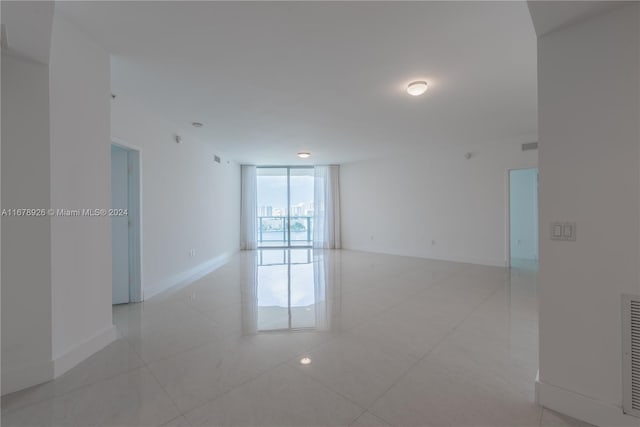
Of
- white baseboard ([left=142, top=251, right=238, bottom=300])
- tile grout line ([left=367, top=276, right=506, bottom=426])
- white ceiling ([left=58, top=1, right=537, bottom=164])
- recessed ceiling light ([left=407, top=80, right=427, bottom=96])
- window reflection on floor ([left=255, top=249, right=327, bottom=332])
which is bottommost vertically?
window reflection on floor ([left=255, top=249, right=327, bottom=332])

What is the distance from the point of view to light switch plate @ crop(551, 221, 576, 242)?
56.5 inches

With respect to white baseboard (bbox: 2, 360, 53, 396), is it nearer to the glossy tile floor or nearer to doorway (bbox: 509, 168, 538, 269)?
the glossy tile floor

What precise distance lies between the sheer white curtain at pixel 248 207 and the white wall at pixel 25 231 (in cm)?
620

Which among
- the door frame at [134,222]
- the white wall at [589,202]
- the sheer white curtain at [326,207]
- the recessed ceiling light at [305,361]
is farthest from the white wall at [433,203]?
the door frame at [134,222]

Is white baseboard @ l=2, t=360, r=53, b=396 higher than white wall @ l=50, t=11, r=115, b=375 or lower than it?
lower

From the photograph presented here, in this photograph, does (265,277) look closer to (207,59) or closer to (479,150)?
(207,59)

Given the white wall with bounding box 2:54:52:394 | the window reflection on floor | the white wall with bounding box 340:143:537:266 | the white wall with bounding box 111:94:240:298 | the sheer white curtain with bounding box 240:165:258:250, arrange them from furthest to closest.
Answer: the sheer white curtain with bounding box 240:165:258:250 → the white wall with bounding box 340:143:537:266 → the white wall with bounding box 111:94:240:298 → the window reflection on floor → the white wall with bounding box 2:54:52:394

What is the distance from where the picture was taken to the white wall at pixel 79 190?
185 centimetres

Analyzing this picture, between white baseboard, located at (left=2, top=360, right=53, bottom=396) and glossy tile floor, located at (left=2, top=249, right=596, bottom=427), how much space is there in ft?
0.19

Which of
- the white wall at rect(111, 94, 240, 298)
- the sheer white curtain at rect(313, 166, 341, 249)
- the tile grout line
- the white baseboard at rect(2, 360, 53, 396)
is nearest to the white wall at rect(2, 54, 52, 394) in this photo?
the white baseboard at rect(2, 360, 53, 396)

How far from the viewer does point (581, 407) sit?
1412 mm

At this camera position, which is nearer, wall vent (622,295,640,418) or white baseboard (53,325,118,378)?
wall vent (622,295,640,418)

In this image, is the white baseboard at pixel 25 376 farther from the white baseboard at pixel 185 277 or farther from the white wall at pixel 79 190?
the white baseboard at pixel 185 277

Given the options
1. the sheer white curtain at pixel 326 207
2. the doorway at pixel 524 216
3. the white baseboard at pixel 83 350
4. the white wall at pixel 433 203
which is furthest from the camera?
the sheer white curtain at pixel 326 207
